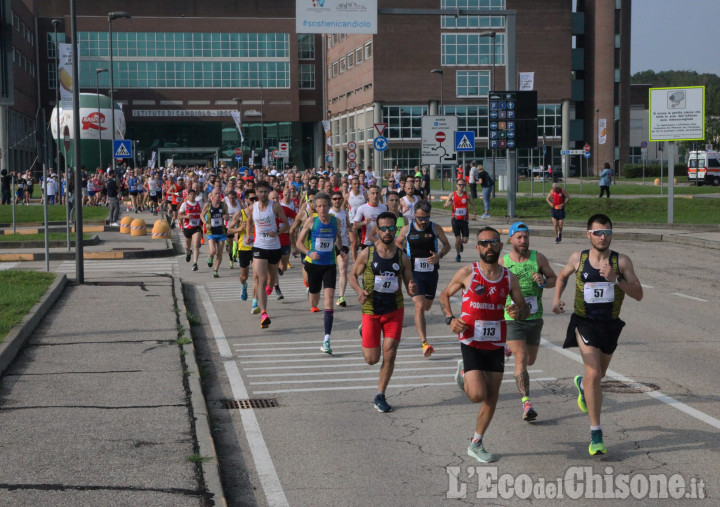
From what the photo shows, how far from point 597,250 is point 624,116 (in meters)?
95.8

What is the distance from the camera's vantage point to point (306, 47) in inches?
4392

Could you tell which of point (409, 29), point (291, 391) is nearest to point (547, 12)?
point (409, 29)

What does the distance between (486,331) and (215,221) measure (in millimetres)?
13584

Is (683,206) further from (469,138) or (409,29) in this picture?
(409,29)

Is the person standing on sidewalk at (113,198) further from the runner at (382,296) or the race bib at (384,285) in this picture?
the race bib at (384,285)

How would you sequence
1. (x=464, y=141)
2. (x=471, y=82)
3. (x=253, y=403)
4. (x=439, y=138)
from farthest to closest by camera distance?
(x=471, y=82) → (x=464, y=141) → (x=439, y=138) → (x=253, y=403)

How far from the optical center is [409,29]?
3378 inches

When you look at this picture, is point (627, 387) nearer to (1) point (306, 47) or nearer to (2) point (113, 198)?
(2) point (113, 198)

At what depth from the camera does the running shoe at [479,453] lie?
729 cm

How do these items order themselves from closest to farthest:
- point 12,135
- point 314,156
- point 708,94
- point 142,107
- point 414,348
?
1. point 414,348
2. point 12,135
3. point 142,107
4. point 314,156
5. point 708,94

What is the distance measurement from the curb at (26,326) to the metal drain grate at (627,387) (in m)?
5.97

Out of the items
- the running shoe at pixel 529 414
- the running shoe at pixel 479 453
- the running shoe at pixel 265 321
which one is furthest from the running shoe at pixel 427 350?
the running shoe at pixel 479 453

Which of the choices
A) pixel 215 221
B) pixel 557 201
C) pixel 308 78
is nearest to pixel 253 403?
pixel 215 221

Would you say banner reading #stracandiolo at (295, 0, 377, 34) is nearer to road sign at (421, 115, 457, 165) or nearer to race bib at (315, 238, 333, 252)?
road sign at (421, 115, 457, 165)
